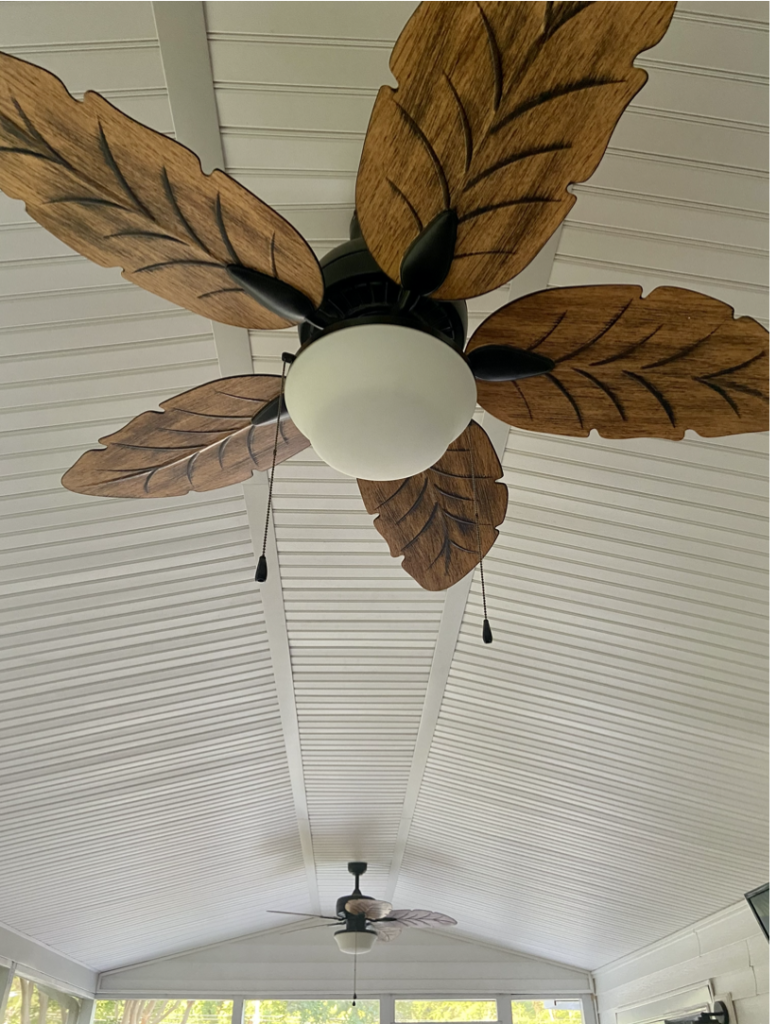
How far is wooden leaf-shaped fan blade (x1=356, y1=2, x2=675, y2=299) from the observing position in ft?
2.64

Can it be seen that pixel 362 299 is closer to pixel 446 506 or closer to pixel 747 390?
pixel 446 506

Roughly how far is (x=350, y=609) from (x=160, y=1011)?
240 inches

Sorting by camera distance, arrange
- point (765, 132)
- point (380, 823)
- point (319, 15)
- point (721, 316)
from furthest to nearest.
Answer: point (380, 823)
point (765, 132)
point (319, 15)
point (721, 316)

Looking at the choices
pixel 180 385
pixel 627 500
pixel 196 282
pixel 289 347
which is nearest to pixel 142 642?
pixel 180 385

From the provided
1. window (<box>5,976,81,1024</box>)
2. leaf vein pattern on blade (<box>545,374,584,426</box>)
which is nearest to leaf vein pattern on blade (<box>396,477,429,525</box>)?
leaf vein pattern on blade (<box>545,374,584,426</box>)

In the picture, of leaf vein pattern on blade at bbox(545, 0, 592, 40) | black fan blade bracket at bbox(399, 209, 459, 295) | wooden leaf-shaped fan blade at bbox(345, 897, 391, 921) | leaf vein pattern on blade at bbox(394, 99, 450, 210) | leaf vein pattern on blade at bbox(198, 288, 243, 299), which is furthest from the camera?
wooden leaf-shaped fan blade at bbox(345, 897, 391, 921)

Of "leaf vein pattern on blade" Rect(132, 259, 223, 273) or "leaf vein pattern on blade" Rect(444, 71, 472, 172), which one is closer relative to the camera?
"leaf vein pattern on blade" Rect(444, 71, 472, 172)

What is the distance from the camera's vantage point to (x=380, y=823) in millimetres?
5266

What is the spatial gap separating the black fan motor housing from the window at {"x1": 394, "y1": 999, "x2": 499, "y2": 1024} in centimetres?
736

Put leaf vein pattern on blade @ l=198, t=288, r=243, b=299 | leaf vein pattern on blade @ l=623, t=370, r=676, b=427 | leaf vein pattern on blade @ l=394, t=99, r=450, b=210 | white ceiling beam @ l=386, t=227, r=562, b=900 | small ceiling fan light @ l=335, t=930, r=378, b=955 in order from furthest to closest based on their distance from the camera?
1. small ceiling fan light @ l=335, t=930, r=378, b=955
2. white ceiling beam @ l=386, t=227, r=562, b=900
3. leaf vein pattern on blade @ l=623, t=370, r=676, b=427
4. leaf vein pattern on blade @ l=198, t=288, r=243, b=299
5. leaf vein pattern on blade @ l=394, t=99, r=450, b=210

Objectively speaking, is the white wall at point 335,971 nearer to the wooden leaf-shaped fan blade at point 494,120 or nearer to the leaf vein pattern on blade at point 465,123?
the wooden leaf-shaped fan blade at point 494,120

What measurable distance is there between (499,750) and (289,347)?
2705mm

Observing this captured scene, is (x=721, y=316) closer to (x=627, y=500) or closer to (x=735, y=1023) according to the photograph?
(x=627, y=500)

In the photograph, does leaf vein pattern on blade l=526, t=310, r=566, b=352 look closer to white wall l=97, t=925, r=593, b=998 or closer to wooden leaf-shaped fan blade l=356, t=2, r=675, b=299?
wooden leaf-shaped fan blade l=356, t=2, r=675, b=299
